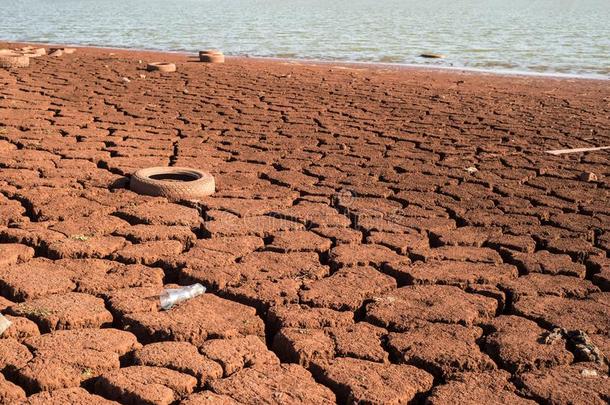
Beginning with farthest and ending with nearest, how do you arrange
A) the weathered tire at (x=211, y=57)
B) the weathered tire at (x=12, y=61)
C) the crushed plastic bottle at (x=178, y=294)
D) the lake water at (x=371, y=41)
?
the lake water at (x=371, y=41) → the weathered tire at (x=211, y=57) → the weathered tire at (x=12, y=61) → the crushed plastic bottle at (x=178, y=294)

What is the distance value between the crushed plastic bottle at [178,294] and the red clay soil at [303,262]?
42 mm

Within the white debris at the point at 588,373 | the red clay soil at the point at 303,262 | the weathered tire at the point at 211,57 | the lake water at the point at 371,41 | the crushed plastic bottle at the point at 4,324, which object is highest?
the weathered tire at the point at 211,57

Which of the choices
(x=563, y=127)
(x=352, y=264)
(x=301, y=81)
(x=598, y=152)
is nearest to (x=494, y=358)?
(x=352, y=264)

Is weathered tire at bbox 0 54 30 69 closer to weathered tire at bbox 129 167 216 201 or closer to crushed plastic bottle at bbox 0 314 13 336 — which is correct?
weathered tire at bbox 129 167 216 201

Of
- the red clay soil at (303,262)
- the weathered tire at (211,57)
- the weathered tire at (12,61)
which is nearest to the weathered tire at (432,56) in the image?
the weathered tire at (211,57)

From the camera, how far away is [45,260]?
3.92m

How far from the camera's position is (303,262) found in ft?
13.4

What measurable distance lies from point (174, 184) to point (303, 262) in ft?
4.36

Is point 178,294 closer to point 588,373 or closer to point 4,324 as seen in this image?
point 4,324

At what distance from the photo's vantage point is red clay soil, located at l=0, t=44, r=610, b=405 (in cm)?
292

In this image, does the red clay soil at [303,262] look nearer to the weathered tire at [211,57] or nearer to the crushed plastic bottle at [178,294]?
the crushed plastic bottle at [178,294]

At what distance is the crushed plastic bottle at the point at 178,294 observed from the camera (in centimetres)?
345

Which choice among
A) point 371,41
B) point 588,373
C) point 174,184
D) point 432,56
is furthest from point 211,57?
point 588,373

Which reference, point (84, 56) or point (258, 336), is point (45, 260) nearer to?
point (258, 336)
